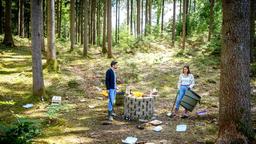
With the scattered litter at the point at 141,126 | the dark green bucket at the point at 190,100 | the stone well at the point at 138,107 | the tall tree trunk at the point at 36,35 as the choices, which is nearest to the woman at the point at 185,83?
the dark green bucket at the point at 190,100

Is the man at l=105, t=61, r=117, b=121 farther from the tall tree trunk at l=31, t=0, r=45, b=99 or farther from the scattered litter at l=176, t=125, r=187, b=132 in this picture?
the tall tree trunk at l=31, t=0, r=45, b=99

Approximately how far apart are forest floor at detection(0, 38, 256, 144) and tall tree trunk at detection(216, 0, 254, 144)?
44.2 inches

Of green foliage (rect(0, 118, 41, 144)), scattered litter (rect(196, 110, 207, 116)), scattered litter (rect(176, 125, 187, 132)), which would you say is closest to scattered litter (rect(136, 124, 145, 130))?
scattered litter (rect(176, 125, 187, 132))

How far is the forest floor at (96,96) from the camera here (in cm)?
998

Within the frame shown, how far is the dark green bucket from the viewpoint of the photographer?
469 inches

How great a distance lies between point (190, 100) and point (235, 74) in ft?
13.4

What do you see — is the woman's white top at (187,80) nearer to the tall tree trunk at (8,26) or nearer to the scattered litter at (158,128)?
the scattered litter at (158,128)

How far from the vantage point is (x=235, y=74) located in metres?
8.02

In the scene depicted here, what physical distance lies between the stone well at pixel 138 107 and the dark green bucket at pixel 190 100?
1.18 metres

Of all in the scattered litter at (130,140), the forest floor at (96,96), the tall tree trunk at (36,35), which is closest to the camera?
the scattered litter at (130,140)

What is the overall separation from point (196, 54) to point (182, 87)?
15800 millimetres

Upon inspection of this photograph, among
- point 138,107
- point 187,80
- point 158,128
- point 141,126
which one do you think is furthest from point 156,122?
point 187,80

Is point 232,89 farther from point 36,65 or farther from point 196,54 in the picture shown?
point 196,54

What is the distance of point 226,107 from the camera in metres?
8.22
